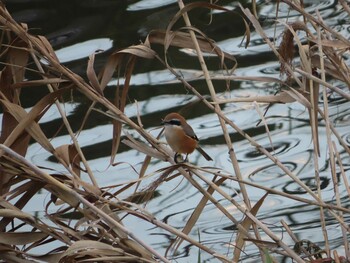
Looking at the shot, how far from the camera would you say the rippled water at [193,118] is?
4871 millimetres

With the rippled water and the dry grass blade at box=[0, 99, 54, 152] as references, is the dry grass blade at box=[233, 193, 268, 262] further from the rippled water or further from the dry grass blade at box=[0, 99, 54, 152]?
the rippled water

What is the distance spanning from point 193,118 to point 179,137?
6.82ft

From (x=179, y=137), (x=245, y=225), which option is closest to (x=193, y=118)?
(x=179, y=137)

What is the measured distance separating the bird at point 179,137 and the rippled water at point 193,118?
39 centimetres

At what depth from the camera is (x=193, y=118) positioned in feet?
19.7

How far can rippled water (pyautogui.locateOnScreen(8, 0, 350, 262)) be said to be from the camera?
487 cm

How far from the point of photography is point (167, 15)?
7.14 m

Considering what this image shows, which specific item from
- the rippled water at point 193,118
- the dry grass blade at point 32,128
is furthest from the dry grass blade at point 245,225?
the rippled water at point 193,118

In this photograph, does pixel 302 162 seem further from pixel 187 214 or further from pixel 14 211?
pixel 14 211

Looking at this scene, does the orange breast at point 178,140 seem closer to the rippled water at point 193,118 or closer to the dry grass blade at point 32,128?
the rippled water at point 193,118

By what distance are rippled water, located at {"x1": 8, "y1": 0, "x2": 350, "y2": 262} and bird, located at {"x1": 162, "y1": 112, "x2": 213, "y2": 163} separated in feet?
1.28

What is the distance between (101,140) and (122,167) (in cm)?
34

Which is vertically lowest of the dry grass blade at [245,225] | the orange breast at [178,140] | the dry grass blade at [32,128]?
the dry grass blade at [245,225]

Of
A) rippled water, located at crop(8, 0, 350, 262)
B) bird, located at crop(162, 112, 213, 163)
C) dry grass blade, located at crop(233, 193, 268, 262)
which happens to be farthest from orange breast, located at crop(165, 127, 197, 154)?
dry grass blade, located at crop(233, 193, 268, 262)
